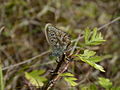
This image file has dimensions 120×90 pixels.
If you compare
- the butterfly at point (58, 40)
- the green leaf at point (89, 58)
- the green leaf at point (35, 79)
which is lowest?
the green leaf at point (35, 79)

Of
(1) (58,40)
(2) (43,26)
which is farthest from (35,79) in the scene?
(2) (43,26)

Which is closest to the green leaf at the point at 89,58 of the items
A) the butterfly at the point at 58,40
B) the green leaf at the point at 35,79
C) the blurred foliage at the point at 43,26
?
the butterfly at the point at 58,40

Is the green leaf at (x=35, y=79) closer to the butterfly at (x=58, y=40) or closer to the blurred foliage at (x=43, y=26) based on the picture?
the blurred foliage at (x=43, y=26)

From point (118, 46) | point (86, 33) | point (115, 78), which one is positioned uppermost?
point (86, 33)

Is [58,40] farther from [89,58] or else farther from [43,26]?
[43,26]

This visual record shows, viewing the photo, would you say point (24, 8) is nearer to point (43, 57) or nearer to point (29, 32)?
point (29, 32)

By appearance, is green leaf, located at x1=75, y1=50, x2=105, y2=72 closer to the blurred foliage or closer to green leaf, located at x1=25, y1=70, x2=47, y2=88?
green leaf, located at x1=25, y1=70, x2=47, y2=88

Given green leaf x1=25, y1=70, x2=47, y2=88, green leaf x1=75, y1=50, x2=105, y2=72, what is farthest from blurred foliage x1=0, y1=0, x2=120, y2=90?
green leaf x1=75, y1=50, x2=105, y2=72

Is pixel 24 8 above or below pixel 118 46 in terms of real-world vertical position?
above

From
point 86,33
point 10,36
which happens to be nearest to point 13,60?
point 10,36

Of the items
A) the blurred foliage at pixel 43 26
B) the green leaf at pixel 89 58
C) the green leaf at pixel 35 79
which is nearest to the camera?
the green leaf at pixel 89 58
